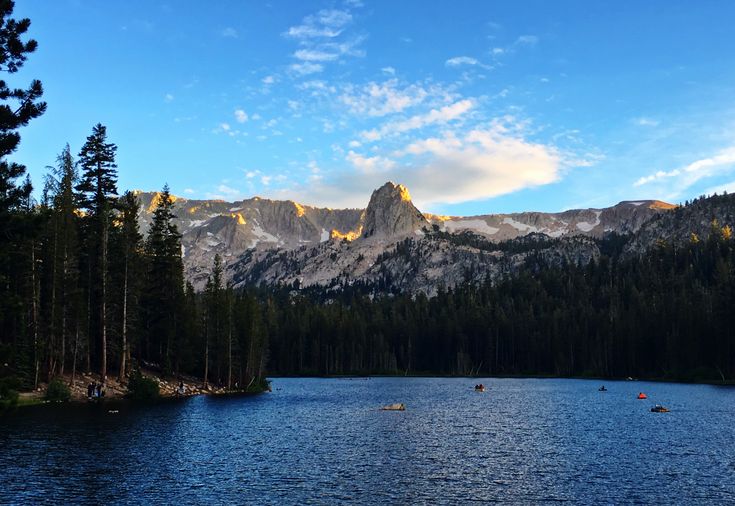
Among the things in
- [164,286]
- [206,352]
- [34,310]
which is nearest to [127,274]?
[34,310]

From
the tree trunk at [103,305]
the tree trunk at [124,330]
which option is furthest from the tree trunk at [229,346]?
the tree trunk at [103,305]

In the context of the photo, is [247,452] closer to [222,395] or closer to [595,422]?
[595,422]

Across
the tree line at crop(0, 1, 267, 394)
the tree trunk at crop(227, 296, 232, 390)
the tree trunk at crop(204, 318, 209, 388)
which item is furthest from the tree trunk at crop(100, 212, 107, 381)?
the tree trunk at crop(227, 296, 232, 390)

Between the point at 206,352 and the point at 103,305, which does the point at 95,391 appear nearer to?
the point at 103,305

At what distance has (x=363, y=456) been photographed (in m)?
48.8

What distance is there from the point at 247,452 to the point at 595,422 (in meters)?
40.4

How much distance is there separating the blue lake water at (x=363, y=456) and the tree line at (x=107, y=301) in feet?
44.2

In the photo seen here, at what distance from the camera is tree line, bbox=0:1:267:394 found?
75500 mm

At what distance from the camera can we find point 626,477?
134ft

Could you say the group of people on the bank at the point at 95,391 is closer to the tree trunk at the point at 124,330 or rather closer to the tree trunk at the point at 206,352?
the tree trunk at the point at 124,330

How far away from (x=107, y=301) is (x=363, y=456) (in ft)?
172

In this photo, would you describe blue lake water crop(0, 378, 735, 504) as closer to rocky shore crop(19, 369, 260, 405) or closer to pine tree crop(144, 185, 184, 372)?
rocky shore crop(19, 369, 260, 405)

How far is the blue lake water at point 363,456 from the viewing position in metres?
35.9

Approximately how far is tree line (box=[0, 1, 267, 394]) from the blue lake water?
44.2 ft
